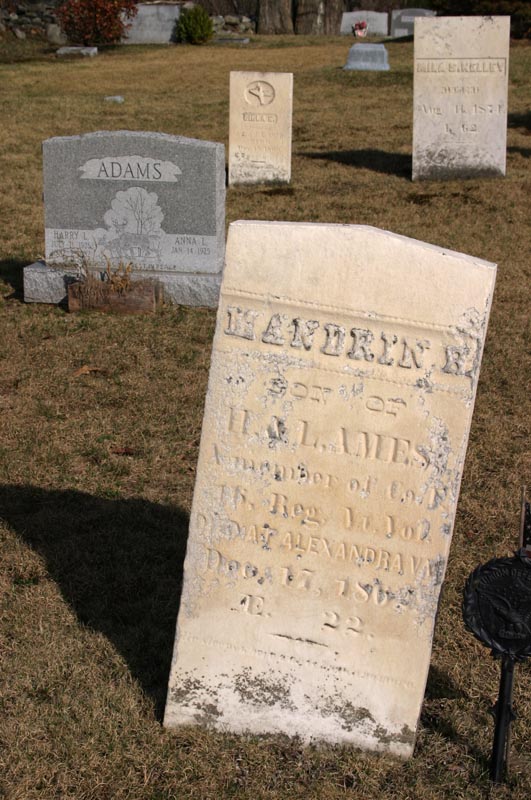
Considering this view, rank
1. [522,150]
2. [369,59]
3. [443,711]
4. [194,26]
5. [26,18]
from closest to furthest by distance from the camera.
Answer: [443,711]
[522,150]
[369,59]
[194,26]
[26,18]

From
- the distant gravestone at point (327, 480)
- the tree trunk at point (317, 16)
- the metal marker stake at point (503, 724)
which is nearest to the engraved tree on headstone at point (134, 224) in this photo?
the distant gravestone at point (327, 480)

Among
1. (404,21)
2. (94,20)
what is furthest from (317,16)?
(94,20)

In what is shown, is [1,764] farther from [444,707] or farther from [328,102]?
[328,102]

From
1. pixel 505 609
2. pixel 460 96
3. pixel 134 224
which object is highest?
pixel 460 96

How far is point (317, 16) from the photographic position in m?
30.4

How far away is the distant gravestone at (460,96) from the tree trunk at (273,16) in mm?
19710

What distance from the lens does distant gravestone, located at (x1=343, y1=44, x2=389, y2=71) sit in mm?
21302

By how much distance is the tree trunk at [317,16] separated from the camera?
30297mm

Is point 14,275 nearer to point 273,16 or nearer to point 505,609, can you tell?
point 505,609

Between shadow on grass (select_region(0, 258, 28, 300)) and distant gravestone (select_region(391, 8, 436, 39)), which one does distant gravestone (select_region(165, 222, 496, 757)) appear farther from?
distant gravestone (select_region(391, 8, 436, 39))

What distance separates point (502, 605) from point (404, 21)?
95.0ft

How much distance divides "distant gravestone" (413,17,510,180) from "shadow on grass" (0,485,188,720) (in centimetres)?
833

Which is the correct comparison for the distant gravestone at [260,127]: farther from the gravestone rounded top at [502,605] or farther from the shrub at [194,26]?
the shrub at [194,26]

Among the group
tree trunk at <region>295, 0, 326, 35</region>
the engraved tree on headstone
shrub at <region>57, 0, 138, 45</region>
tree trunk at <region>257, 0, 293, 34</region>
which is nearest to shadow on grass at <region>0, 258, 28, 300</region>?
the engraved tree on headstone
